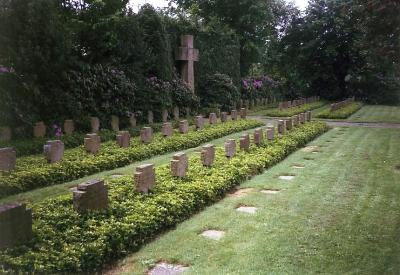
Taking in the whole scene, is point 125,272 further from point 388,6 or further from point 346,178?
point 388,6

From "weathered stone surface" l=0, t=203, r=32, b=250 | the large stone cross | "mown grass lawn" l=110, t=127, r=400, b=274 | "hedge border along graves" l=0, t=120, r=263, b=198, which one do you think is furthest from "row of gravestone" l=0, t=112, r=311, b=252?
the large stone cross

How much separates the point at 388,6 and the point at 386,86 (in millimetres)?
24885

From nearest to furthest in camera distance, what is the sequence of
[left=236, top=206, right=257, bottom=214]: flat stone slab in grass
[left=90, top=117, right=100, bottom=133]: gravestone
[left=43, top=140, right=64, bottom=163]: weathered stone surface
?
1. [left=236, top=206, right=257, bottom=214]: flat stone slab in grass
2. [left=43, top=140, right=64, bottom=163]: weathered stone surface
3. [left=90, top=117, right=100, bottom=133]: gravestone

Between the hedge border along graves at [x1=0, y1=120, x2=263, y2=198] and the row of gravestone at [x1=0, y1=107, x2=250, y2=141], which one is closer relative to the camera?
the hedge border along graves at [x1=0, y1=120, x2=263, y2=198]

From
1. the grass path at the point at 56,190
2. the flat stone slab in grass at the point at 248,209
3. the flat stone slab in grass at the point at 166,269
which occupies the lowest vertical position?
the flat stone slab in grass at the point at 166,269

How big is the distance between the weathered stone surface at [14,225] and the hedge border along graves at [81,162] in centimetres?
301

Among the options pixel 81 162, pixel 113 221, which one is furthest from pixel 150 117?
pixel 113 221

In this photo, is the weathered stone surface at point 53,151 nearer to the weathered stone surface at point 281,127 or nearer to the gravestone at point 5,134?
the gravestone at point 5,134

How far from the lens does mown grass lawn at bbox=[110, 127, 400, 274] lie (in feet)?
14.7

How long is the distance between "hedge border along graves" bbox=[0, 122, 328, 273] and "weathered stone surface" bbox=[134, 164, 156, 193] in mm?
98

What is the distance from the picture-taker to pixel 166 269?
4434mm

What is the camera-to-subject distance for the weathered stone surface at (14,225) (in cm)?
413

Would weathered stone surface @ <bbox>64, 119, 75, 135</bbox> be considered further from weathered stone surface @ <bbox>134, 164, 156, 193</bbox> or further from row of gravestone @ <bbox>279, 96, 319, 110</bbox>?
row of gravestone @ <bbox>279, 96, 319, 110</bbox>

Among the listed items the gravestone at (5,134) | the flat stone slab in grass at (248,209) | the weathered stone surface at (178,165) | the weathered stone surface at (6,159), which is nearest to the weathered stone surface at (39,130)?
the gravestone at (5,134)
